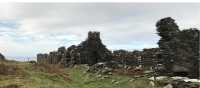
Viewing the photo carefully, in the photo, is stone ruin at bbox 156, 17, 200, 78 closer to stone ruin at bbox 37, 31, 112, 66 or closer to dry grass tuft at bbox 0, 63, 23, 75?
dry grass tuft at bbox 0, 63, 23, 75

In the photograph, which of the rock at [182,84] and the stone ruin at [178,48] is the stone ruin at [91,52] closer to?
the stone ruin at [178,48]

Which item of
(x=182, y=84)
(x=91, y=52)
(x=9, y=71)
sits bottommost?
(x=182, y=84)

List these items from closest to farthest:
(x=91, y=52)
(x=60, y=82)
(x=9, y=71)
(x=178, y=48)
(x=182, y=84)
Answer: (x=182, y=84), (x=60, y=82), (x=9, y=71), (x=178, y=48), (x=91, y=52)

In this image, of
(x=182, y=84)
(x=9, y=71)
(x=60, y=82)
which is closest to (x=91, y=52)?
(x=9, y=71)

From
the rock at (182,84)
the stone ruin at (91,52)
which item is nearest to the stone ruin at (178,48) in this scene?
the rock at (182,84)

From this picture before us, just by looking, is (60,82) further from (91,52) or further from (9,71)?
(91,52)

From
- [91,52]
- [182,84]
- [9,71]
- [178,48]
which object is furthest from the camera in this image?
[91,52]

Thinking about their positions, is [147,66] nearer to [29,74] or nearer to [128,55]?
[128,55]

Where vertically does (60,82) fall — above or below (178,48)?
below

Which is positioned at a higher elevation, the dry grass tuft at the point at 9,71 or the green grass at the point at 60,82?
the dry grass tuft at the point at 9,71

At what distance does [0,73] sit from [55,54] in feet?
143

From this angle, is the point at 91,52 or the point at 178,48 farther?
the point at 91,52

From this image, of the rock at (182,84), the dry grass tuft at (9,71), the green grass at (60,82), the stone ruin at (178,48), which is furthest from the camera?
the stone ruin at (178,48)

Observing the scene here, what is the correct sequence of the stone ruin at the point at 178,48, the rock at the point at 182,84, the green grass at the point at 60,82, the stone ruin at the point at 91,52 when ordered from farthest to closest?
the stone ruin at the point at 91,52
the stone ruin at the point at 178,48
the green grass at the point at 60,82
the rock at the point at 182,84
